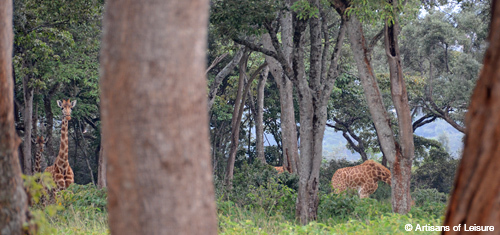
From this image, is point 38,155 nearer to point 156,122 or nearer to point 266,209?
point 266,209

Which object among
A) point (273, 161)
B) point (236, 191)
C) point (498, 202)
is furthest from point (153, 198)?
point (273, 161)

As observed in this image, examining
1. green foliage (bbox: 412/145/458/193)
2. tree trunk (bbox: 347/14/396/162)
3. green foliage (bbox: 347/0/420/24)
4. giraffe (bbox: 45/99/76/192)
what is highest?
green foliage (bbox: 347/0/420/24)

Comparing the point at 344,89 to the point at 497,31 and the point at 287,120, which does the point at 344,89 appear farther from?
the point at 497,31

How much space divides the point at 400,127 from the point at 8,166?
24.7 ft

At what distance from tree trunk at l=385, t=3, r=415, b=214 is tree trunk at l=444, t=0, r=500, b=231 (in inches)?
268

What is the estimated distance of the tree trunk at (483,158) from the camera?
2.20m

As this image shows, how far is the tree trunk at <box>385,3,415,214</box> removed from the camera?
895 centimetres

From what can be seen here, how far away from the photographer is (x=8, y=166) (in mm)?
3053

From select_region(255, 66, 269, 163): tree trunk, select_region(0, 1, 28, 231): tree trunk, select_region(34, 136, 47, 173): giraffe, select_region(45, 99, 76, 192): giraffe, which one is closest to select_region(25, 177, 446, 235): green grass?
select_region(45, 99, 76, 192): giraffe

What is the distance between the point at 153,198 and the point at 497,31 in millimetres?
1841

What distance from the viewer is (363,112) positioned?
21.5m

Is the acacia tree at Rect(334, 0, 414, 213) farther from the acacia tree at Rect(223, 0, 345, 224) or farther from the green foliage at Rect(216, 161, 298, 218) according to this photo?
the green foliage at Rect(216, 161, 298, 218)

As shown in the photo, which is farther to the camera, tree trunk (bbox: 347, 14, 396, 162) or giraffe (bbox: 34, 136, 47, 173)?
giraffe (bbox: 34, 136, 47, 173)

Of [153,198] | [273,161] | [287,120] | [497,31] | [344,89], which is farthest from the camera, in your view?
[273,161]
